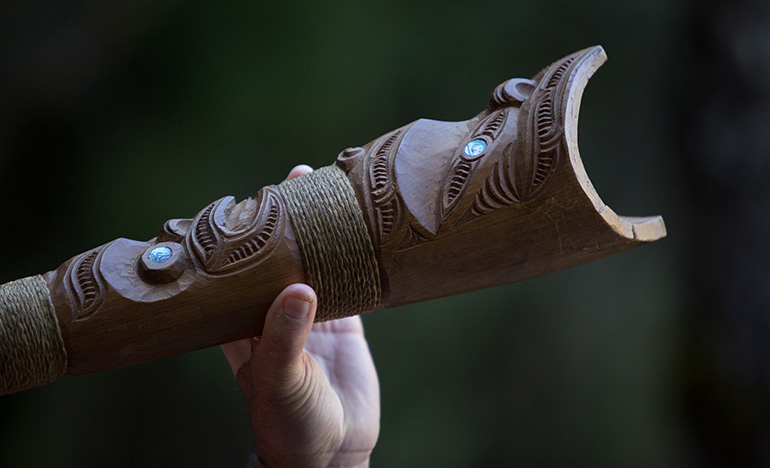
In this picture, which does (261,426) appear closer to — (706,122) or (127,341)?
(127,341)

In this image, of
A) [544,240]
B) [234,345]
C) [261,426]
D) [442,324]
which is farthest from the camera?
[442,324]

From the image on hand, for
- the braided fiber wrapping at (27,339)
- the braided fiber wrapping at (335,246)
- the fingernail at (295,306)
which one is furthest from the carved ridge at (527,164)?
the braided fiber wrapping at (27,339)

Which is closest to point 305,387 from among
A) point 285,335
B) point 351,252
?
Result: point 285,335

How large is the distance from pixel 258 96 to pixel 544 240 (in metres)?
1.86

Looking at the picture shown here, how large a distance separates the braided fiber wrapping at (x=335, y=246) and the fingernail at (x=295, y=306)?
0.10 m

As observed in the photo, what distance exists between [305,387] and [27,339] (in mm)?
732

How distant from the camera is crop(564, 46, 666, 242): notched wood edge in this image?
1.75 metres

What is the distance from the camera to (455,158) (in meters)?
1.86

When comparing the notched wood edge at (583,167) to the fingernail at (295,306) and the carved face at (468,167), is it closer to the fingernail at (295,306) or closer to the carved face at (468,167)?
the carved face at (468,167)

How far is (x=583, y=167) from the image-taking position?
1.75 meters

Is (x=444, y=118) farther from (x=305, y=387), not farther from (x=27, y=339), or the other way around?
(x=27, y=339)

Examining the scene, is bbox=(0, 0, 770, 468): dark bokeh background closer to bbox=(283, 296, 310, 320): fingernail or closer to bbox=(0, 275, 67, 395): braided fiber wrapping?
bbox=(0, 275, 67, 395): braided fiber wrapping

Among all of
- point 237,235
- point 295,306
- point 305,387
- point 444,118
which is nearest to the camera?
point 295,306

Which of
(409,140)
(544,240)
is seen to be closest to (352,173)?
(409,140)
